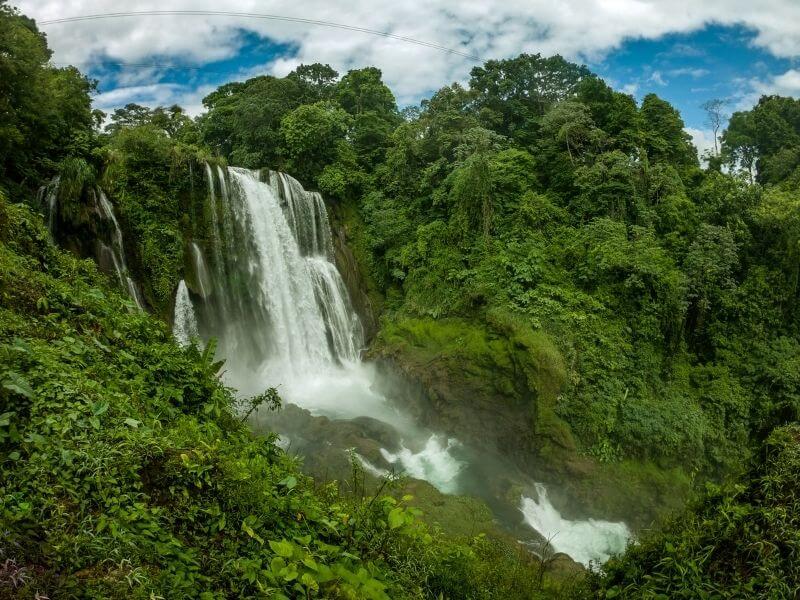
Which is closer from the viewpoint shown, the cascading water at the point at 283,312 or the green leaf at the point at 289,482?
the green leaf at the point at 289,482

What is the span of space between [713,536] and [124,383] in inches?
191

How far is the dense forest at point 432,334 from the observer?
2.88 m

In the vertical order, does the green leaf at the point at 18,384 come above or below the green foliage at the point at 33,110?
below

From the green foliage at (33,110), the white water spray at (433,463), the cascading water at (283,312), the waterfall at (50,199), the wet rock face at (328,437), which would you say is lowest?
the white water spray at (433,463)

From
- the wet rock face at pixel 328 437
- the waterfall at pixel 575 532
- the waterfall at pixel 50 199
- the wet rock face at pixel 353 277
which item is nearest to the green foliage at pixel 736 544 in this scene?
the waterfall at pixel 575 532

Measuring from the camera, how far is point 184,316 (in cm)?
1288

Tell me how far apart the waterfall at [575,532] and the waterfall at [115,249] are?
10364mm

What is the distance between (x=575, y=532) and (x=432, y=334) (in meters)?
6.68

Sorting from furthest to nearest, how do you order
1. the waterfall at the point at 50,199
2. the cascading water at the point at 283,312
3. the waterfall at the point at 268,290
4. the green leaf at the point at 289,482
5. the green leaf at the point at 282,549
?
the waterfall at the point at 268,290
the cascading water at the point at 283,312
the waterfall at the point at 50,199
the green leaf at the point at 289,482
the green leaf at the point at 282,549

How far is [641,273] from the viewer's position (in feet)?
43.1

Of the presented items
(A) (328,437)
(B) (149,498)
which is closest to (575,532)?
(A) (328,437)

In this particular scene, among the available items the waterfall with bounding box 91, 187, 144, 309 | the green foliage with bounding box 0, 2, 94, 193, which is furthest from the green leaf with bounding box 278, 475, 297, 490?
the waterfall with bounding box 91, 187, 144, 309

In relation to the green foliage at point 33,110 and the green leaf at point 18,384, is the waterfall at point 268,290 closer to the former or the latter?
the green foliage at point 33,110

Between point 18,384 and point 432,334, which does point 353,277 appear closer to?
point 432,334
